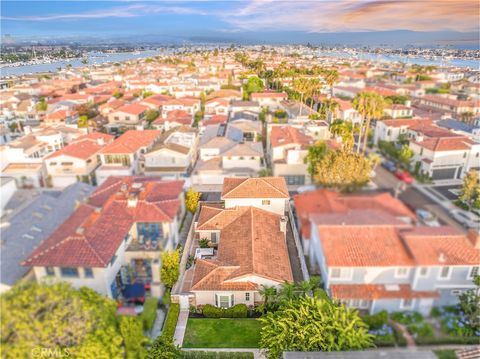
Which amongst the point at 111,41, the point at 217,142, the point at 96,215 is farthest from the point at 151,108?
the point at 96,215

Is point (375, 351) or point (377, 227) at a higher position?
point (377, 227)

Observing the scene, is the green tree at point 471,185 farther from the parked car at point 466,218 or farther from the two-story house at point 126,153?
the two-story house at point 126,153

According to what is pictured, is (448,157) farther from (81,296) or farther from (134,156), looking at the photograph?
(134,156)

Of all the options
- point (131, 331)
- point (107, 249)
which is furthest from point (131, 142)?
point (131, 331)

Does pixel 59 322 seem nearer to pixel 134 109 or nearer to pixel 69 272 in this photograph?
pixel 69 272

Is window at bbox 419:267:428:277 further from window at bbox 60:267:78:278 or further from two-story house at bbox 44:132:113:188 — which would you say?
two-story house at bbox 44:132:113:188

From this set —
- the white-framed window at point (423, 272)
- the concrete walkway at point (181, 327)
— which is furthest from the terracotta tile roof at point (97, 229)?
the concrete walkway at point (181, 327)
